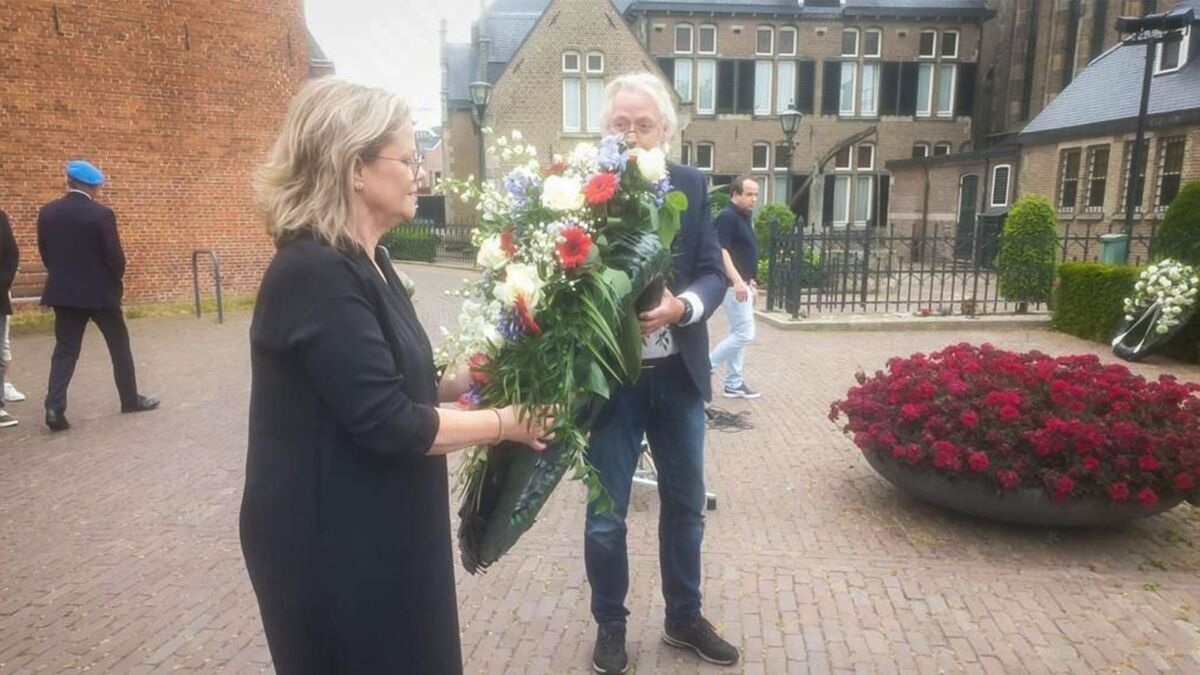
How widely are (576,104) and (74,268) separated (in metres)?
25.9

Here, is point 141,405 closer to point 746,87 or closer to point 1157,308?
point 1157,308

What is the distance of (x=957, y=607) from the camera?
348cm

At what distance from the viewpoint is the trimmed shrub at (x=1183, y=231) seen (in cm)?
965

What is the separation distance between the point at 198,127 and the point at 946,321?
40.7 ft

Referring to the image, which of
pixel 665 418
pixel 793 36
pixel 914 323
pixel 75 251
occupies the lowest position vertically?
pixel 914 323

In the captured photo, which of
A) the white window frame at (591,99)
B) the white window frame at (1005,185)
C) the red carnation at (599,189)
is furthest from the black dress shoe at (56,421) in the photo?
the white window frame at (1005,185)

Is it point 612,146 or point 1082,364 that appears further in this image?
point 1082,364

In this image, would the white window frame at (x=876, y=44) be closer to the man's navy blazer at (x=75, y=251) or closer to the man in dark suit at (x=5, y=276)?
the man's navy blazer at (x=75, y=251)

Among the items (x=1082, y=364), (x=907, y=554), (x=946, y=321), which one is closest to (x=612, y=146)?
(x=907, y=554)

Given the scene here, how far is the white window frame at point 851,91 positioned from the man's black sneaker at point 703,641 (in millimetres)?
35041

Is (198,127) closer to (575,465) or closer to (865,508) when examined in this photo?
(865,508)

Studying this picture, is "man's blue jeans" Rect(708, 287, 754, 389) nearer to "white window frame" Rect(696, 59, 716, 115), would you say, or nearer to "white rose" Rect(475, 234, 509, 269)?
"white rose" Rect(475, 234, 509, 269)

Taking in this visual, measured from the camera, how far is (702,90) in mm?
33938

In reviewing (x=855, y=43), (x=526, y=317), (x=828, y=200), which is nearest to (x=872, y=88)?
(x=855, y=43)
